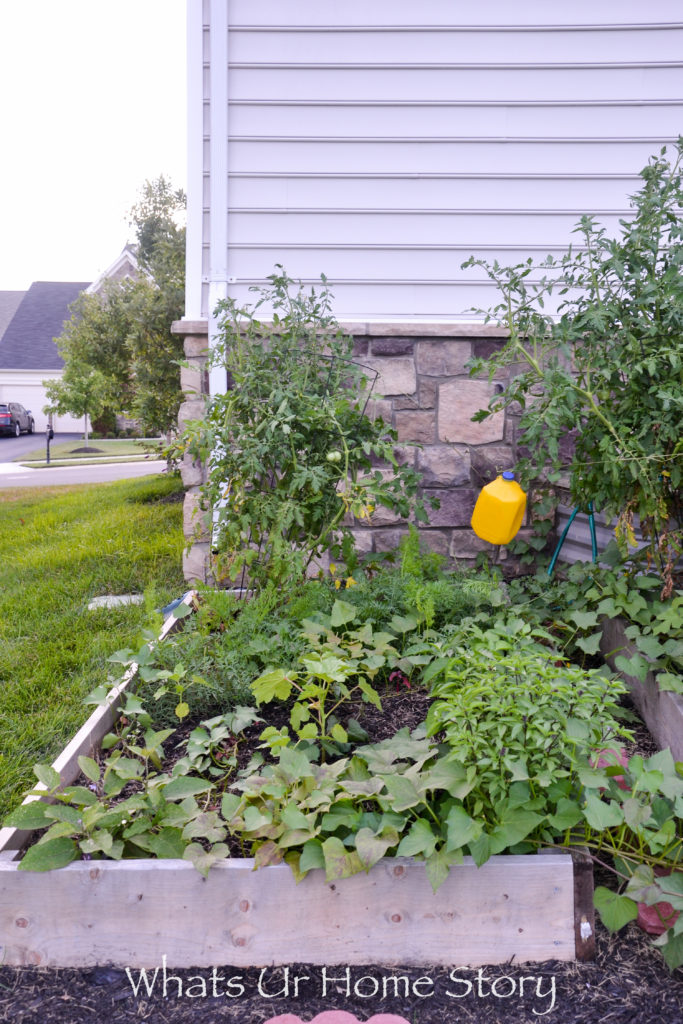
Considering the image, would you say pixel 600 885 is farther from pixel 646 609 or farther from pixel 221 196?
pixel 221 196

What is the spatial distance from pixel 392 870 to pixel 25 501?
729cm

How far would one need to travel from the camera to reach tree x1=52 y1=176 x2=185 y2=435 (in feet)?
23.1

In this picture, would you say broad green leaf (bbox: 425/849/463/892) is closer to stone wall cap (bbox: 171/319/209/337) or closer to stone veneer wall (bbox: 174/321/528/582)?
stone veneer wall (bbox: 174/321/528/582)

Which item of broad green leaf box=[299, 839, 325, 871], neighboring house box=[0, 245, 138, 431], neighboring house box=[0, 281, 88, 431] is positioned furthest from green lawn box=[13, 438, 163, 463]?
broad green leaf box=[299, 839, 325, 871]

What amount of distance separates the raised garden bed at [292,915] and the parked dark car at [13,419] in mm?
Answer: 23610

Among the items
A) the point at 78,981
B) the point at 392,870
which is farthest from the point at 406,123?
the point at 78,981

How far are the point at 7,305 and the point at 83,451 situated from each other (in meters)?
16.8

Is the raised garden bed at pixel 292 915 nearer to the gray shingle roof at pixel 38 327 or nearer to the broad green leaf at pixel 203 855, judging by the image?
the broad green leaf at pixel 203 855

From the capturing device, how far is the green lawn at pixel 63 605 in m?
2.17

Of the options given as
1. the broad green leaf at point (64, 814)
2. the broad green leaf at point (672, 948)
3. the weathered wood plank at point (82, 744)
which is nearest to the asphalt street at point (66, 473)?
the weathered wood plank at point (82, 744)

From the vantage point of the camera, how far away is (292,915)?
1337 millimetres

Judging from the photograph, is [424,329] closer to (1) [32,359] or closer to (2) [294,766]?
(2) [294,766]

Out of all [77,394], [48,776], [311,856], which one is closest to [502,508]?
[311,856]

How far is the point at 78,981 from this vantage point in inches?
52.1
